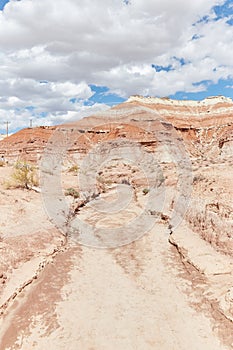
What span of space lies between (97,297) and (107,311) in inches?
33.2

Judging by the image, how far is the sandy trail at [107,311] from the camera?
6883 mm

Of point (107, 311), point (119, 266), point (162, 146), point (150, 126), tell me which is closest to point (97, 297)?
point (107, 311)

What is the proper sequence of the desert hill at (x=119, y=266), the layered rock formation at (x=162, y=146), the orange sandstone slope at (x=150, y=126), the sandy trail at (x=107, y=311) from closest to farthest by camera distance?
1. the sandy trail at (x=107, y=311)
2. the desert hill at (x=119, y=266)
3. the layered rock formation at (x=162, y=146)
4. the orange sandstone slope at (x=150, y=126)

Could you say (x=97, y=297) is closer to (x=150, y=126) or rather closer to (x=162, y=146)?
→ (x=162, y=146)

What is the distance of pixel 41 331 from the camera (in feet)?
23.9

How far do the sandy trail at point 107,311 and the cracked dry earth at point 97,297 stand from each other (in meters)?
0.02

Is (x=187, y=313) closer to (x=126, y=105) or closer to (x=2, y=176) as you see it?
(x=2, y=176)

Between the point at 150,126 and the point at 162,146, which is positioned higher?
the point at 150,126

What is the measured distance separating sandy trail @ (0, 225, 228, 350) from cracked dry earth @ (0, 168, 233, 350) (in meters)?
0.02

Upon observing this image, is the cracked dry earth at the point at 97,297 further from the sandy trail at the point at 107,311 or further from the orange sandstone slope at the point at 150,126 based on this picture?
the orange sandstone slope at the point at 150,126

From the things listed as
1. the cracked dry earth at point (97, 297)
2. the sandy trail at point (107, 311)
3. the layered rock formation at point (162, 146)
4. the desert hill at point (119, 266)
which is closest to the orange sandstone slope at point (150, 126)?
the layered rock formation at point (162, 146)

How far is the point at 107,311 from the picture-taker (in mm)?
8133

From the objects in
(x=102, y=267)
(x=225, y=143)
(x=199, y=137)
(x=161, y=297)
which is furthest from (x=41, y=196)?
(x=199, y=137)

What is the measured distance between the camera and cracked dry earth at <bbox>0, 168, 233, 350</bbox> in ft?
22.8
